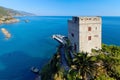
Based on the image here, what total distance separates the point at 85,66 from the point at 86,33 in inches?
317

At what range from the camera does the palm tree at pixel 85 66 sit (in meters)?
35.8

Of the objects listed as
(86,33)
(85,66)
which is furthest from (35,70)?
(85,66)

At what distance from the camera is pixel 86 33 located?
134 feet

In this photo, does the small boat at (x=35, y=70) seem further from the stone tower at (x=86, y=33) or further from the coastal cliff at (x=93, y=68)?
the stone tower at (x=86, y=33)

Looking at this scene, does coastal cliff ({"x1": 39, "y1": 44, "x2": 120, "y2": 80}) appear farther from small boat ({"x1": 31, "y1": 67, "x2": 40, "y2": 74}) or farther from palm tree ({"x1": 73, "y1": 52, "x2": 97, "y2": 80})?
small boat ({"x1": 31, "y1": 67, "x2": 40, "y2": 74})

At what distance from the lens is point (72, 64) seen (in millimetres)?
38938

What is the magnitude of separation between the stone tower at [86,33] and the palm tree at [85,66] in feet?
15.4

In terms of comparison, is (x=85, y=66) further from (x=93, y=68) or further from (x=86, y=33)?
(x=86, y=33)

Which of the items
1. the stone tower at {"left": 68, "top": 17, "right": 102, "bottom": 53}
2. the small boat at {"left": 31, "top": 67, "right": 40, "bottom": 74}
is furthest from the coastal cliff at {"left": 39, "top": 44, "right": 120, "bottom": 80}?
the small boat at {"left": 31, "top": 67, "right": 40, "bottom": 74}

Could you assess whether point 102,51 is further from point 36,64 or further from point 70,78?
point 36,64

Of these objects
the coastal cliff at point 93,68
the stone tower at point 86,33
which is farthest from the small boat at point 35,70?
the stone tower at point 86,33

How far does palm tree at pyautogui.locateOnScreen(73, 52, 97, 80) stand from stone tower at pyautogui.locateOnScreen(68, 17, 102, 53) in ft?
15.4

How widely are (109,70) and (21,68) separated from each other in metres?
33.3

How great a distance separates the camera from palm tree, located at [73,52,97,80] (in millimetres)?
35844
